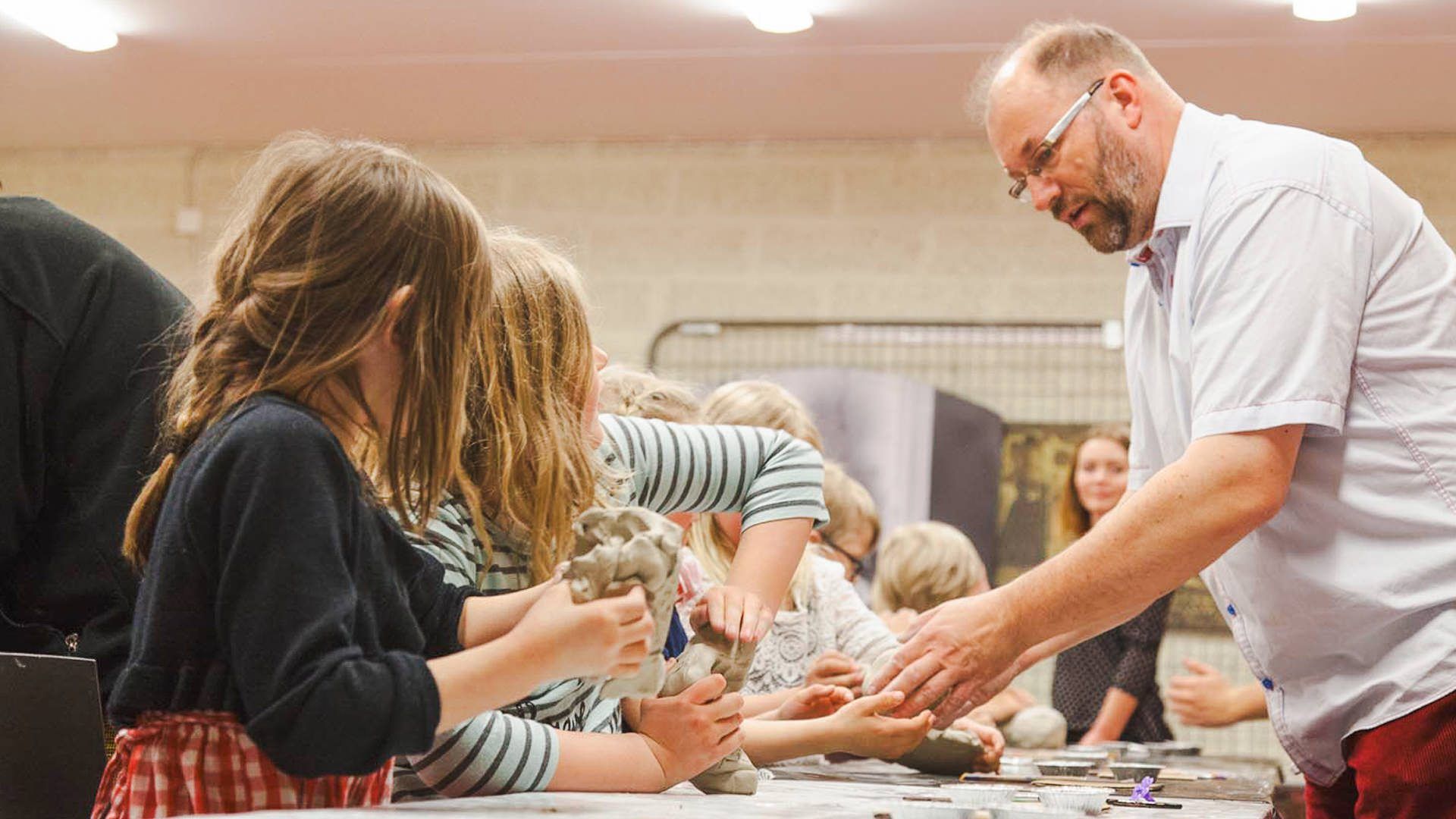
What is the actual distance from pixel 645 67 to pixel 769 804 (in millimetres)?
2563

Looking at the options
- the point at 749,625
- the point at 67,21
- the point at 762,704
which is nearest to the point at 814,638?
the point at 762,704

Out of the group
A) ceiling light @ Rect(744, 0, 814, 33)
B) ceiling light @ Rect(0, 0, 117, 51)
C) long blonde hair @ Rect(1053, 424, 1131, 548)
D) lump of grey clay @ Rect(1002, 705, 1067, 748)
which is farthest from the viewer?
long blonde hair @ Rect(1053, 424, 1131, 548)

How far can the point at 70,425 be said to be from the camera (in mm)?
1407

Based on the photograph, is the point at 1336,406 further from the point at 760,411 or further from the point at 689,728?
the point at 760,411

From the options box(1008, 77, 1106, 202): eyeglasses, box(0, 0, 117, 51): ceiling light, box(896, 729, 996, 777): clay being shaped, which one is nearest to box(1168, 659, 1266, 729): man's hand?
box(896, 729, 996, 777): clay being shaped

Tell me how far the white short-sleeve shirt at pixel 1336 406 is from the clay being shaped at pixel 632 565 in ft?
2.25

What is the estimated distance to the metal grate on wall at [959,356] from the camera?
3.78m

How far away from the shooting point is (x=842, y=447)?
3.70 m

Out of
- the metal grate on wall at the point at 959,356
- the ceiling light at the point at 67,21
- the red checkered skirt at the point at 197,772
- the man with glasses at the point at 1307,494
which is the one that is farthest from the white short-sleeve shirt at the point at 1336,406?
the ceiling light at the point at 67,21

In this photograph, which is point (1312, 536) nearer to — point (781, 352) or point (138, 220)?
point (781, 352)

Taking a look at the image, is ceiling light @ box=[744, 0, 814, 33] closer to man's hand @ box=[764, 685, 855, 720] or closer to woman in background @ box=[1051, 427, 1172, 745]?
woman in background @ box=[1051, 427, 1172, 745]

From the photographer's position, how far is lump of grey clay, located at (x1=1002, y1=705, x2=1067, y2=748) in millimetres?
2656

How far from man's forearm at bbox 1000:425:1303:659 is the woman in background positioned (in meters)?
1.65

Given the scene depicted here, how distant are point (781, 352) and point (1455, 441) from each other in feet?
8.52
